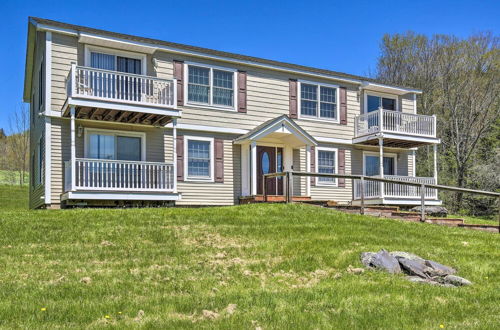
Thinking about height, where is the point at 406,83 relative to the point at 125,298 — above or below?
above

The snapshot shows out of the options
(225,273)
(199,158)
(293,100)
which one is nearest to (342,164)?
(293,100)

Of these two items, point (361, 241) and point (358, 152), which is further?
point (358, 152)

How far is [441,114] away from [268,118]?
57.9 ft

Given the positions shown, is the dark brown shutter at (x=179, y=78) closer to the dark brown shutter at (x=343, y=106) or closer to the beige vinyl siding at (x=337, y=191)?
the beige vinyl siding at (x=337, y=191)

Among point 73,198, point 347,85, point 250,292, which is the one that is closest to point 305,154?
point 347,85

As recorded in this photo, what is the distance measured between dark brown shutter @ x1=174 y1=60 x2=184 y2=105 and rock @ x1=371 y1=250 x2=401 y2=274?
36.5 feet

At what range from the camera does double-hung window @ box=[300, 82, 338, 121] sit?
2145cm

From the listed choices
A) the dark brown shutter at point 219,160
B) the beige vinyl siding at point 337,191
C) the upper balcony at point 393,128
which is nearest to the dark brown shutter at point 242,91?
the dark brown shutter at point 219,160

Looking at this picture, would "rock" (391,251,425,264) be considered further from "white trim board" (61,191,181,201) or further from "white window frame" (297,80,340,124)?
"white window frame" (297,80,340,124)

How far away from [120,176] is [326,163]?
885 centimetres

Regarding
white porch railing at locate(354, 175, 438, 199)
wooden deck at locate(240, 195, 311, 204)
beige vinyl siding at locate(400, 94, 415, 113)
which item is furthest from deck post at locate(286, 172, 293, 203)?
beige vinyl siding at locate(400, 94, 415, 113)

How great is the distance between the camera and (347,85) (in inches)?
Answer: 884

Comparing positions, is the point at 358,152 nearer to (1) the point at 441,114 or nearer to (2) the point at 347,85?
(2) the point at 347,85

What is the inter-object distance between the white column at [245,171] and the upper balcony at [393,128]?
5.18 metres
